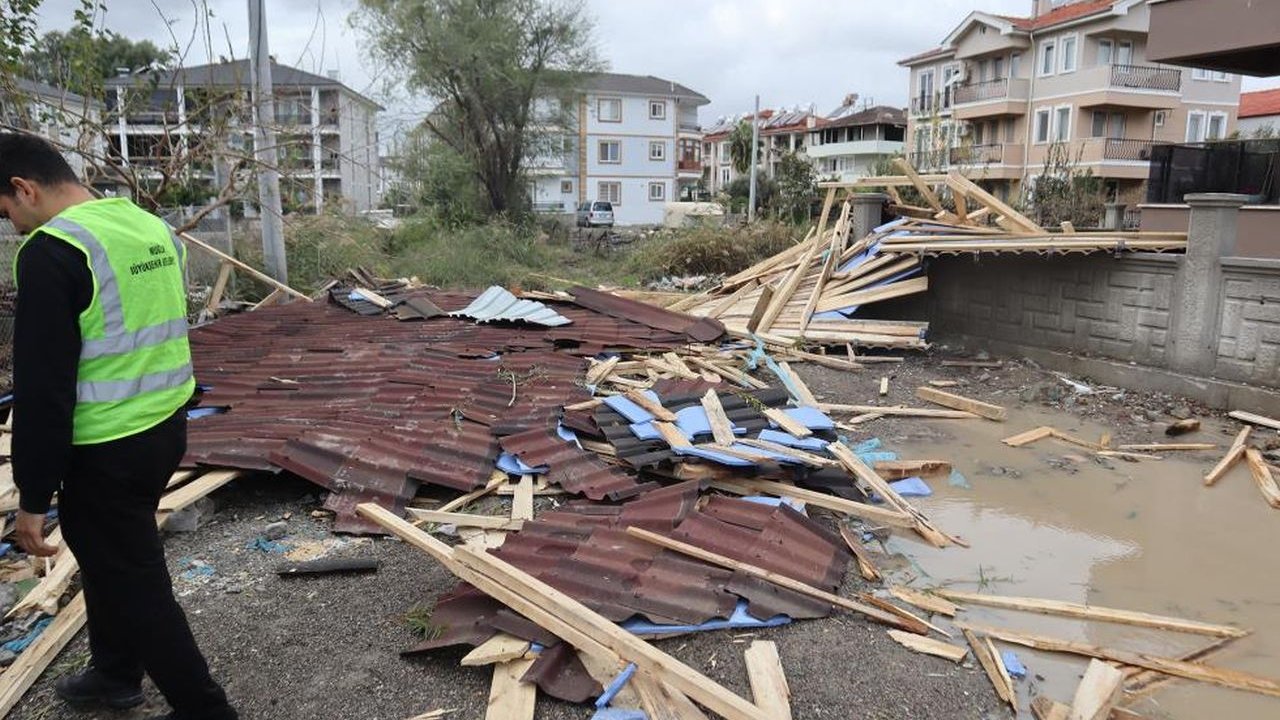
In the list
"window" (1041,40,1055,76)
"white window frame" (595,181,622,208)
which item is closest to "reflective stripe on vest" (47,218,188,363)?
"window" (1041,40,1055,76)

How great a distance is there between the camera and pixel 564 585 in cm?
387

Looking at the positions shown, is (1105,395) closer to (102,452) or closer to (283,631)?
(283,631)

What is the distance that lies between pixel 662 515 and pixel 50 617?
300 centimetres

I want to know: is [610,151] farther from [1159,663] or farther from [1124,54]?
[1159,663]

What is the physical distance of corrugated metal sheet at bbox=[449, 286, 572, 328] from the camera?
1055cm

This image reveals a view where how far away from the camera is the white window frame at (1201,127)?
36.0m

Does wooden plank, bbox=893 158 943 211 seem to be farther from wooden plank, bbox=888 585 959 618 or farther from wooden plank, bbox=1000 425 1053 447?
wooden plank, bbox=888 585 959 618

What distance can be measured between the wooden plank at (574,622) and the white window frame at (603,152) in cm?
5187

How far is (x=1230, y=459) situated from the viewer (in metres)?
7.01

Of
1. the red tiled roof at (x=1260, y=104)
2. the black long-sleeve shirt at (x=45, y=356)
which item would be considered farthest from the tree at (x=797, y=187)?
the red tiled roof at (x=1260, y=104)

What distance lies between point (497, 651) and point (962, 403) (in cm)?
649

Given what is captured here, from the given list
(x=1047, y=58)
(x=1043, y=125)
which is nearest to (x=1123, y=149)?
(x=1043, y=125)

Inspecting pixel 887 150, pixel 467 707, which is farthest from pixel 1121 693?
pixel 887 150

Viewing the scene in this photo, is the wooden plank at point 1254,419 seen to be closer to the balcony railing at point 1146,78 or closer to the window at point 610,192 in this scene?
the balcony railing at point 1146,78
